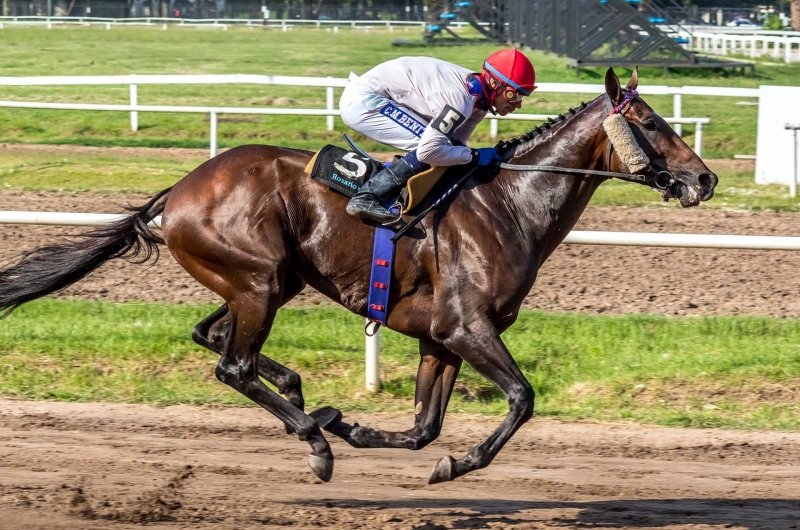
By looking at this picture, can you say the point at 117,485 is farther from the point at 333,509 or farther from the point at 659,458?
the point at 659,458

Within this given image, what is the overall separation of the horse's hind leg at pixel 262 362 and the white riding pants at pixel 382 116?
3.55ft

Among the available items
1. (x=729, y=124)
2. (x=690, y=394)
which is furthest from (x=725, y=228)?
(x=729, y=124)

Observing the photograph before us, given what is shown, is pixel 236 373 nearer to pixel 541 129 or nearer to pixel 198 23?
pixel 541 129

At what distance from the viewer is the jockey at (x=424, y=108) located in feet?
14.7

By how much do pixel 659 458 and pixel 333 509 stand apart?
66.8 inches

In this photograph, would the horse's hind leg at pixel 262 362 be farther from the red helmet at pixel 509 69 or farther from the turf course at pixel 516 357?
the red helmet at pixel 509 69

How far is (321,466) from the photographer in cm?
449

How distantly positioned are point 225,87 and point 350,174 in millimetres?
19154

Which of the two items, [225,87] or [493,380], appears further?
[225,87]

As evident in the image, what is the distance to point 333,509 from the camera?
14.7ft

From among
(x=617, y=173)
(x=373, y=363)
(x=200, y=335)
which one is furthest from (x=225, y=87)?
(x=617, y=173)

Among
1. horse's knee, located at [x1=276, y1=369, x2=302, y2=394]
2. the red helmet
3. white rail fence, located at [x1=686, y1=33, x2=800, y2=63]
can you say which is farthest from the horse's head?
white rail fence, located at [x1=686, y1=33, x2=800, y2=63]

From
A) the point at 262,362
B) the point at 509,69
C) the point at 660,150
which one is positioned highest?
the point at 509,69

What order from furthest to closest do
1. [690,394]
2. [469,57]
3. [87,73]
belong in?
[469,57] < [87,73] < [690,394]
